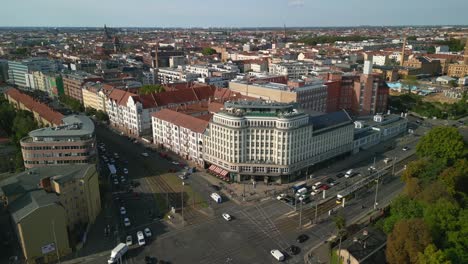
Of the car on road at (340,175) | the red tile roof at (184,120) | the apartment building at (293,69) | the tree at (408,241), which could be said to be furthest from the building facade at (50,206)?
the apartment building at (293,69)

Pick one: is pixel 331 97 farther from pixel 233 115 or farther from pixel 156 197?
pixel 156 197

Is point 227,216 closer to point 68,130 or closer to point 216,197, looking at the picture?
point 216,197

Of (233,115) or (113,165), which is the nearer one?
(233,115)

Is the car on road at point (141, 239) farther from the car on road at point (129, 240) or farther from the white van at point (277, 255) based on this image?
the white van at point (277, 255)

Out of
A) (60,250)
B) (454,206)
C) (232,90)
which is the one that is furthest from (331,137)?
(60,250)

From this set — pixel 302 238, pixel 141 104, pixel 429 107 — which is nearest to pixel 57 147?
pixel 141 104

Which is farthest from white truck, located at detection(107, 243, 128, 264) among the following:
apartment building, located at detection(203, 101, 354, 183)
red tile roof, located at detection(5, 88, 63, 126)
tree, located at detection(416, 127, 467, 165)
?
tree, located at detection(416, 127, 467, 165)

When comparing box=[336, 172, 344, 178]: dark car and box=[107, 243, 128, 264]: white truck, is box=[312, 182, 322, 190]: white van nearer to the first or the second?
box=[336, 172, 344, 178]: dark car
